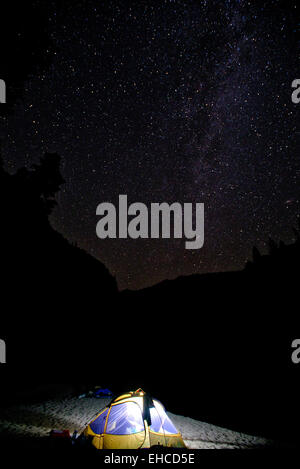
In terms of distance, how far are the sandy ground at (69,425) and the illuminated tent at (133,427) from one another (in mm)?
2311

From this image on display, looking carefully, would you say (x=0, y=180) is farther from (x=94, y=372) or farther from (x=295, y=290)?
(x=295, y=290)

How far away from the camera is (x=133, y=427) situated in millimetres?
5727

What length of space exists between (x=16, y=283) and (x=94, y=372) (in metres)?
13.6

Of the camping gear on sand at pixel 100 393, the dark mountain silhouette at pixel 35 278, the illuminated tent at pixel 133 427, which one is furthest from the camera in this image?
the dark mountain silhouette at pixel 35 278

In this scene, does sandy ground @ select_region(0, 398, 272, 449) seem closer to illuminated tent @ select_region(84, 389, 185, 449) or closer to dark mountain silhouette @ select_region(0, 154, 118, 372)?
illuminated tent @ select_region(84, 389, 185, 449)

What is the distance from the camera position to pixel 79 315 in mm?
34656

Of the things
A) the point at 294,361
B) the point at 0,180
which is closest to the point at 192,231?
the point at 0,180

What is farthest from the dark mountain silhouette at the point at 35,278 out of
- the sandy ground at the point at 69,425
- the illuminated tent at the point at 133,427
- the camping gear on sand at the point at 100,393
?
the illuminated tent at the point at 133,427

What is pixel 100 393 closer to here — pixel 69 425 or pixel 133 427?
pixel 69 425

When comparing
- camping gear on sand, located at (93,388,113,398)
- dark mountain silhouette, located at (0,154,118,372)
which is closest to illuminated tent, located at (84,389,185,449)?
camping gear on sand, located at (93,388,113,398)

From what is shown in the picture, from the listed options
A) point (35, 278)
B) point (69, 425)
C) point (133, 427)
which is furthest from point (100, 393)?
point (35, 278)

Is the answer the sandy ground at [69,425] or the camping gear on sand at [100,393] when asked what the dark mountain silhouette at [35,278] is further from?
the sandy ground at [69,425]

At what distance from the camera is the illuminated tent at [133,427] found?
5.51m
